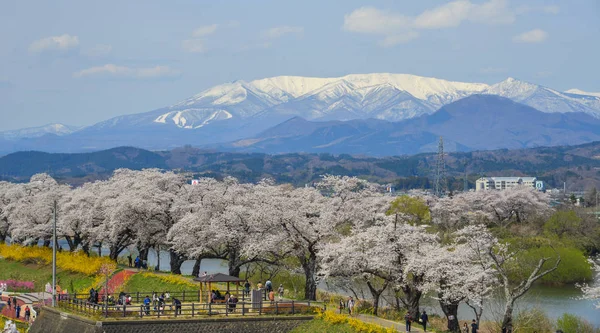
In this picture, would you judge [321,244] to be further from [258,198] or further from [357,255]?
[258,198]

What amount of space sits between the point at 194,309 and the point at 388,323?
9139mm

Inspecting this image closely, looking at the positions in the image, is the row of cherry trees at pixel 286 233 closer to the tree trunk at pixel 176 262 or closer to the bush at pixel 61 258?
the tree trunk at pixel 176 262

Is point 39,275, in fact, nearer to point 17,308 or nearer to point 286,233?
point 17,308

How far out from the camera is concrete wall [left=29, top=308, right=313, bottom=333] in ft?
128

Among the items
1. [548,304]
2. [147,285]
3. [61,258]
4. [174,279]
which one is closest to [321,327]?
[174,279]

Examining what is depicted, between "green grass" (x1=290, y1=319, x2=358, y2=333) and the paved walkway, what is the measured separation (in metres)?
1.39

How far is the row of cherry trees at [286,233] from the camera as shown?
45312mm

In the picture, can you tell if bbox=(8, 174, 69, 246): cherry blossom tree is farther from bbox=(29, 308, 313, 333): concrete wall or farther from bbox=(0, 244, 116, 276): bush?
bbox=(29, 308, 313, 333): concrete wall

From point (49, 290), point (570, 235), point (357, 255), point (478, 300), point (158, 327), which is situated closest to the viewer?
point (158, 327)

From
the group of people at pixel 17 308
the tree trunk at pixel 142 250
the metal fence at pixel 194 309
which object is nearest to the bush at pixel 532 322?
the metal fence at pixel 194 309

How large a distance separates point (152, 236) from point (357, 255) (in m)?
25.3

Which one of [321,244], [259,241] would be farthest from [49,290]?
[321,244]

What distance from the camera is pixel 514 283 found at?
71.4 metres

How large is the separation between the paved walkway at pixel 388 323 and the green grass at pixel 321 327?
139 centimetres
